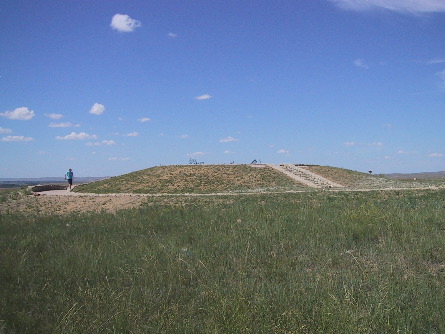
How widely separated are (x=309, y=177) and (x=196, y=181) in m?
11.0

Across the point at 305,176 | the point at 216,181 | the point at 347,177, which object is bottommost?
the point at 216,181

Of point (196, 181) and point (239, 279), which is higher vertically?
point (196, 181)

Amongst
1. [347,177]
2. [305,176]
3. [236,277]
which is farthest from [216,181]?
[236,277]

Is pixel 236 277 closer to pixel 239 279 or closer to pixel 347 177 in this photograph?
pixel 239 279

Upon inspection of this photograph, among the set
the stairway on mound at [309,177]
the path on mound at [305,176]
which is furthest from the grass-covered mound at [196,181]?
the stairway on mound at [309,177]

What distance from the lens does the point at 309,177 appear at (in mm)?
34062

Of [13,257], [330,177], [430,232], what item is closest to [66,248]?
[13,257]

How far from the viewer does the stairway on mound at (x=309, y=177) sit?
98.2 ft

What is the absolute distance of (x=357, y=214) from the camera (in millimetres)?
8273

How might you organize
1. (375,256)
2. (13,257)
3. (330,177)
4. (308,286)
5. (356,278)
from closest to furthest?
(308,286)
(356,278)
(375,256)
(13,257)
(330,177)

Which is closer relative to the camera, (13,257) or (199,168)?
(13,257)

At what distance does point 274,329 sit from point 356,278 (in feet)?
5.90

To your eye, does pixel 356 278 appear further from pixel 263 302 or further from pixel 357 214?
pixel 357 214

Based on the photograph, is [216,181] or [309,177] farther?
[309,177]
